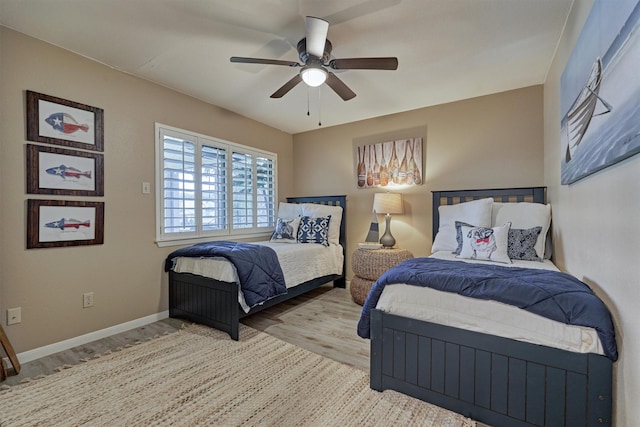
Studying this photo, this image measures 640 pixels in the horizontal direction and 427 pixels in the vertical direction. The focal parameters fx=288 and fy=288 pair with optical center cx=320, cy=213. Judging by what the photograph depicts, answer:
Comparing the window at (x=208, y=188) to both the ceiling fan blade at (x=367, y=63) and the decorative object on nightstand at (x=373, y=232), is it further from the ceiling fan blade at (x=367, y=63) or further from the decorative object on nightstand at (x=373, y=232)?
the ceiling fan blade at (x=367, y=63)

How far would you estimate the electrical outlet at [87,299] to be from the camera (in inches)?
95.9

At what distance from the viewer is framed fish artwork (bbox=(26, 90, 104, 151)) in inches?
85.5

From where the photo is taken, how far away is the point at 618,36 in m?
1.12

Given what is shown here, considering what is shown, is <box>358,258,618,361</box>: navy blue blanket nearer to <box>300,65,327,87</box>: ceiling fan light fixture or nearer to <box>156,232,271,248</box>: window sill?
<box>300,65,327,87</box>: ceiling fan light fixture

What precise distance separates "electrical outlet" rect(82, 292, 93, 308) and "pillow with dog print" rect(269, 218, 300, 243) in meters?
1.97

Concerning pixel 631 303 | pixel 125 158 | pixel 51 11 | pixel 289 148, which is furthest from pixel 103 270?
pixel 631 303

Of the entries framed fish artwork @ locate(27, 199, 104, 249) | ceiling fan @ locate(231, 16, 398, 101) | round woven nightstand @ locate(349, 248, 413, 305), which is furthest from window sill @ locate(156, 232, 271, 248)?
ceiling fan @ locate(231, 16, 398, 101)

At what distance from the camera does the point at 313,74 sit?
2.13 meters

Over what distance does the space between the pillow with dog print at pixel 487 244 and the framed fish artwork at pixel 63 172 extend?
325 centimetres

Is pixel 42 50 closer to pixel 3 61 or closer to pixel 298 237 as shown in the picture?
pixel 3 61

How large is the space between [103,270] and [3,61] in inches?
66.8

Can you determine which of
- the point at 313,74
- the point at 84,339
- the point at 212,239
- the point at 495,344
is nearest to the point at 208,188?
the point at 212,239

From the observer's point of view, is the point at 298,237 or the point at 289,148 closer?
the point at 298,237

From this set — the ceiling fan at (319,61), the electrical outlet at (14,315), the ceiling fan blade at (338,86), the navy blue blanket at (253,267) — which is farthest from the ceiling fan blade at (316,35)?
the electrical outlet at (14,315)
